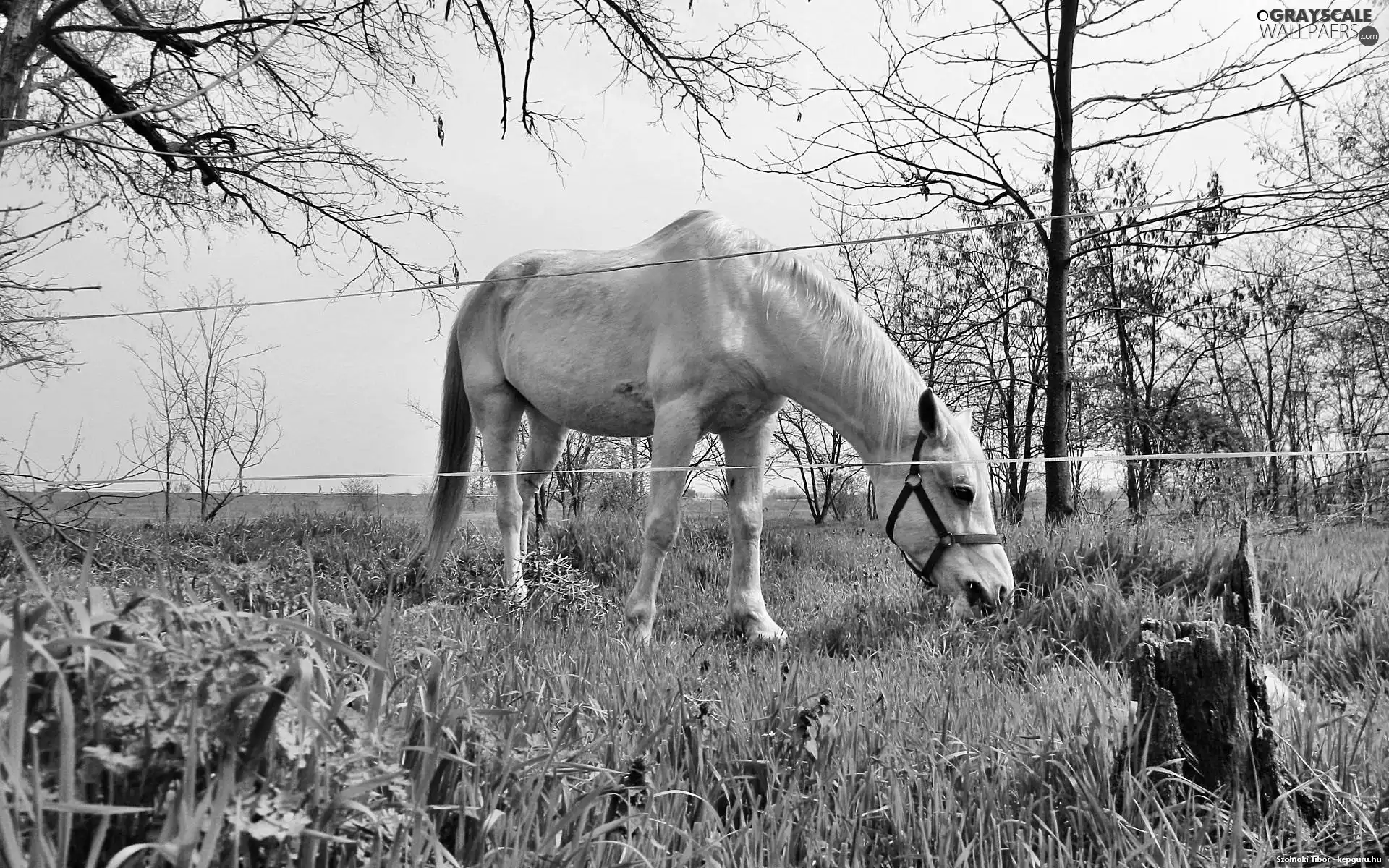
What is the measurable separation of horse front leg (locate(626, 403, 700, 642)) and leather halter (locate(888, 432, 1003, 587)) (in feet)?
3.55

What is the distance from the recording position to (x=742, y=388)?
4.28m

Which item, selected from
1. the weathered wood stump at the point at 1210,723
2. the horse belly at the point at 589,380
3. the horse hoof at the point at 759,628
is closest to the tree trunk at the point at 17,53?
the horse belly at the point at 589,380

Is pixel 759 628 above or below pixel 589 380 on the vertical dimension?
below

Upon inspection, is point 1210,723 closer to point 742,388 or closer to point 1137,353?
point 742,388

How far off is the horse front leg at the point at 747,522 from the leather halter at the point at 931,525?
78cm

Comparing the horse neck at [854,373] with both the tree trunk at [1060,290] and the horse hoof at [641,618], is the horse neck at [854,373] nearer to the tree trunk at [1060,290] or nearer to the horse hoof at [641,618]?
the horse hoof at [641,618]

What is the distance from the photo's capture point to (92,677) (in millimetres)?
1028

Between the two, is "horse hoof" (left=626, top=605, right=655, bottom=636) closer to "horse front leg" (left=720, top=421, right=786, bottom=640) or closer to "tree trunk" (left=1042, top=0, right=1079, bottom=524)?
"horse front leg" (left=720, top=421, right=786, bottom=640)

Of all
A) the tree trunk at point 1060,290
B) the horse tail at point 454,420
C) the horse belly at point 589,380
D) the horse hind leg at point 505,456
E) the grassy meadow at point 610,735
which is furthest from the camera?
the tree trunk at point 1060,290

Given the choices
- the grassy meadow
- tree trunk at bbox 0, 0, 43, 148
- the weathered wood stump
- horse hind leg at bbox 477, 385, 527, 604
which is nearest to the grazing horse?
horse hind leg at bbox 477, 385, 527, 604

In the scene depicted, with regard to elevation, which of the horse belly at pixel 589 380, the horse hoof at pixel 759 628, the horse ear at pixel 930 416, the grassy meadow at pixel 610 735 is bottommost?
the horse hoof at pixel 759 628

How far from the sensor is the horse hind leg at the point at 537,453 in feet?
19.4

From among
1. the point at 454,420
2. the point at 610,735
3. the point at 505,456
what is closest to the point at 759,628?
the point at 505,456

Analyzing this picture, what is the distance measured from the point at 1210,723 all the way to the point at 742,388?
2.79 meters
